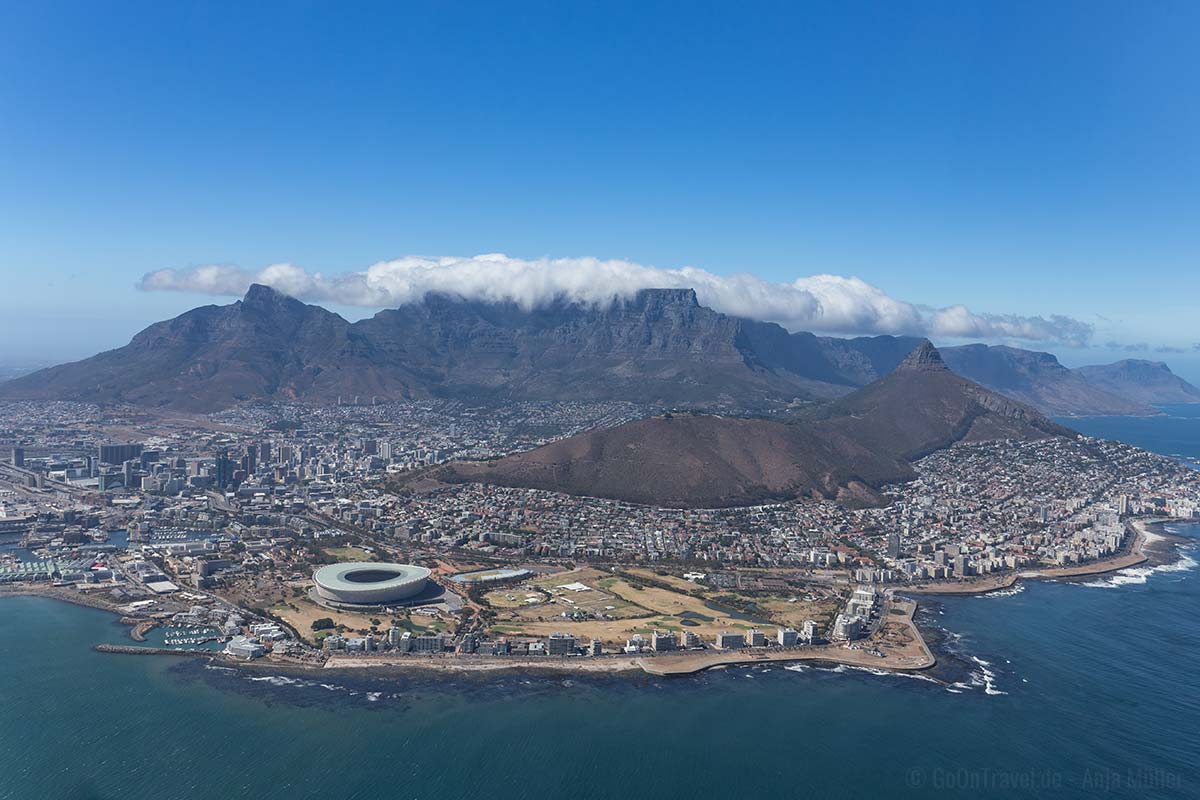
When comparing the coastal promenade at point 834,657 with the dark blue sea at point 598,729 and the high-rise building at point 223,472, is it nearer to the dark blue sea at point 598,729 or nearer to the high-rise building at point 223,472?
the dark blue sea at point 598,729

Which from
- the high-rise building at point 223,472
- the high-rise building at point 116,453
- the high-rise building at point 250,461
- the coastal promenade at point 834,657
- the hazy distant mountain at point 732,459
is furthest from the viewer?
the high-rise building at point 116,453

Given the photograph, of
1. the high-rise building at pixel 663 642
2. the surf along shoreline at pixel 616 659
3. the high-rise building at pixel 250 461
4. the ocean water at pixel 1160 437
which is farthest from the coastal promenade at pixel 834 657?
the ocean water at pixel 1160 437

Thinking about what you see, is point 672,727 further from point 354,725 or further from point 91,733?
point 91,733

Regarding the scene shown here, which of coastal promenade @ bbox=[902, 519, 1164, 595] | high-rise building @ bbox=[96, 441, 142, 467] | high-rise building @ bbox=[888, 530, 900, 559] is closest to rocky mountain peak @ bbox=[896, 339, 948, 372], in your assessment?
coastal promenade @ bbox=[902, 519, 1164, 595]

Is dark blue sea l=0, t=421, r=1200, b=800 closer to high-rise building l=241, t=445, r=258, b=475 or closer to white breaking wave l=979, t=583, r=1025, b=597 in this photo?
white breaking wave l=979, t=583, r=1025, b=597

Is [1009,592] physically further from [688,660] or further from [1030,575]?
[688,660]

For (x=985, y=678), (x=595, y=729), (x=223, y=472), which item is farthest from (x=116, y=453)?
(x=985, y=678)

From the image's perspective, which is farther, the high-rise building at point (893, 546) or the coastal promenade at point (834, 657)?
the high-rise building at point (893, 546)
